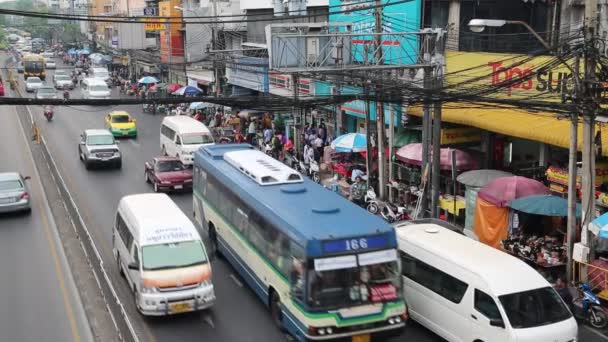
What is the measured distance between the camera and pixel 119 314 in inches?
555

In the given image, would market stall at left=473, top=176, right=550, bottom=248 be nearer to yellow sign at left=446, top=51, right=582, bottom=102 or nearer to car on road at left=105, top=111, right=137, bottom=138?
yellow sign at left=446, top=51, right=582, bottom=102

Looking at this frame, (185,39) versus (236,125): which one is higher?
(185,39)

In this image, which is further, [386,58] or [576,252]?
[386,58]

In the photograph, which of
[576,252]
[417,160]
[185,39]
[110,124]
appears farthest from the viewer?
[185,39]

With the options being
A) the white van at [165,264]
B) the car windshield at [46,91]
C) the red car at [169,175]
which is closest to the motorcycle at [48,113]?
the car windshield at [46,91]

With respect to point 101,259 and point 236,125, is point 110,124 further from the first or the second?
point 101,259

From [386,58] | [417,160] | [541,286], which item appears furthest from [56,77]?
[541,286]

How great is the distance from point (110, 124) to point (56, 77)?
3222 centimetres

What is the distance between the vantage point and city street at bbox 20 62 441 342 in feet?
45.5

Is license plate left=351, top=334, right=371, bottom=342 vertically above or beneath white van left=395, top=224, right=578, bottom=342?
beneath

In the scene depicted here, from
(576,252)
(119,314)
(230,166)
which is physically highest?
(230,166)

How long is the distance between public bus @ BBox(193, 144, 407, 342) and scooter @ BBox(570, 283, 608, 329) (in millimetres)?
4684

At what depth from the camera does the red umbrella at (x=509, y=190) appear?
18.0 m

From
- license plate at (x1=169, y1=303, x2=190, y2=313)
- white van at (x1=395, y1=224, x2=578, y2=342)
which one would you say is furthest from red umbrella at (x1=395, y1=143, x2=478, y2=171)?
license plate at (x1=169, y1=303, x2=190, y2=313)
